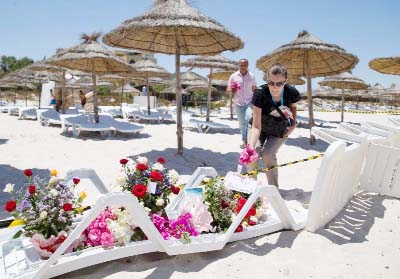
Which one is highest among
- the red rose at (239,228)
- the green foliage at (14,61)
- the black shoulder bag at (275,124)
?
the green foliage at (14,61)

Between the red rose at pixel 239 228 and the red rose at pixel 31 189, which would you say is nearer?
the red rose at pixel 31 189

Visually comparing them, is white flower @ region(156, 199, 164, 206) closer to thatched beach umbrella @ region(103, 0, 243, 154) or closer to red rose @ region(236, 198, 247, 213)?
red rose @ region(236, 198, 247, 213)

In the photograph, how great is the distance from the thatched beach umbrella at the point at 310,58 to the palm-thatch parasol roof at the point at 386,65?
183 centimetres

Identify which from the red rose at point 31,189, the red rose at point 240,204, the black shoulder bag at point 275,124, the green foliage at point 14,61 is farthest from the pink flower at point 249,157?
the green foliage at point 14,61

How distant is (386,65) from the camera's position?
10320mm

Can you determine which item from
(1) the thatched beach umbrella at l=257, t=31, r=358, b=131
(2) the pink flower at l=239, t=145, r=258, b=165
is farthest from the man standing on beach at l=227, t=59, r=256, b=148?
(2) the pink flower at l=239, t=145, r=258, b=165

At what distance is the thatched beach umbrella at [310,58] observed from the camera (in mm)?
7625

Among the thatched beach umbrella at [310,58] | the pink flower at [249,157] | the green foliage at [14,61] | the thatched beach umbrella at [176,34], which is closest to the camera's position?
the pink flower at [249,157]

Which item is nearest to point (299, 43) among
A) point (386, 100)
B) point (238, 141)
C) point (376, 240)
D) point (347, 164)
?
point (238, 141)

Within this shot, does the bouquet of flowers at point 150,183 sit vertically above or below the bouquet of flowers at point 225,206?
above

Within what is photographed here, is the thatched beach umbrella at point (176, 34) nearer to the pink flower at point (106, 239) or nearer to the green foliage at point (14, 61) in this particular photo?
the pink flower at point (106, 239)

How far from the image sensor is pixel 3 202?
12.0 feet

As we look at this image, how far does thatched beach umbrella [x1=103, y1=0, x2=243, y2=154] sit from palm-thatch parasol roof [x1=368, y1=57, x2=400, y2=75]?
5.48 metres

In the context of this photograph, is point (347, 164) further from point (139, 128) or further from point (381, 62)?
point (381, 62)
